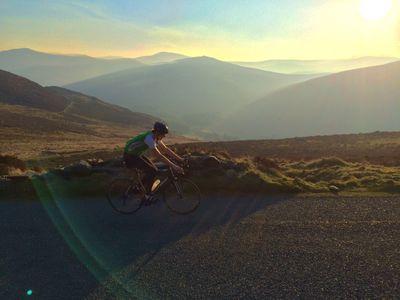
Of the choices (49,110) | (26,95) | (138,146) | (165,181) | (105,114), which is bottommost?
(105,114)

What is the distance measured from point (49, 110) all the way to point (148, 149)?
516 ft

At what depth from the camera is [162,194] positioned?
12141 mm

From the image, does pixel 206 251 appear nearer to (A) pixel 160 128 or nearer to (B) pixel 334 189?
(A) pixel 160 128

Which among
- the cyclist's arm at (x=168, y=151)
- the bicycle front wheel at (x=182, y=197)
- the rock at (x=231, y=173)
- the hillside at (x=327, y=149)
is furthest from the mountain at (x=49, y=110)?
the cyclist's arm at (x=168, y=151)

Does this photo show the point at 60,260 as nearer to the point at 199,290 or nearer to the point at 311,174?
the point at 199,290

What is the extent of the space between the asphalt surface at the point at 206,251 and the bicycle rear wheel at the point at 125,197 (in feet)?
0.90

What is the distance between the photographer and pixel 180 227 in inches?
420

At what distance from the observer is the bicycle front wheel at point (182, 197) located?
12.0m

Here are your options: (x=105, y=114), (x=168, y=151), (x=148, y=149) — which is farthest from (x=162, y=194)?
(x=105, y=114)

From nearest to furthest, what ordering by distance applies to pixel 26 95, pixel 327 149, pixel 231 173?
pixel 231 173
pixel 327 149
pixel 26 95

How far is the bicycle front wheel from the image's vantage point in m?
12.0

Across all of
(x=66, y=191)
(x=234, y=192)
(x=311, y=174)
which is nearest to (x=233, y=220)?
(x=234, y=192)

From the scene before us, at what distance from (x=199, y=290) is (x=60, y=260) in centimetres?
295

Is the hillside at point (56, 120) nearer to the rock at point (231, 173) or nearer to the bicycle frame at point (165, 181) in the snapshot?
the rock at point (231, 173)
